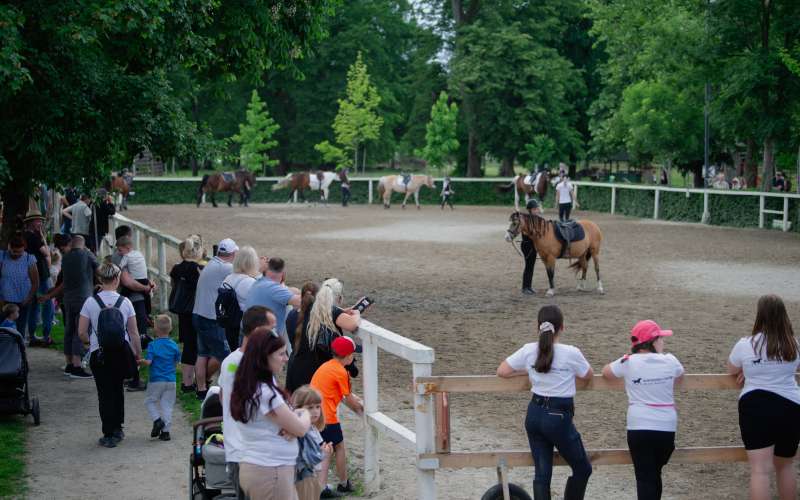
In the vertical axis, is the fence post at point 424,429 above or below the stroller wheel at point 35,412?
above

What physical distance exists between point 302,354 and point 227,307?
90.8 inches

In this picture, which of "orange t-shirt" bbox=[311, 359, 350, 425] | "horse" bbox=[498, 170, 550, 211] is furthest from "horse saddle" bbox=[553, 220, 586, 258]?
"horse" bbox=[498, 170, 550, 211]

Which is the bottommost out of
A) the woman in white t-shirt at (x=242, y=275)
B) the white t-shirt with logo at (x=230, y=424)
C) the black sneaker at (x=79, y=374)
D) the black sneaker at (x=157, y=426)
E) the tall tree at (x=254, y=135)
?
the black sneaker at (x=79, y=374)

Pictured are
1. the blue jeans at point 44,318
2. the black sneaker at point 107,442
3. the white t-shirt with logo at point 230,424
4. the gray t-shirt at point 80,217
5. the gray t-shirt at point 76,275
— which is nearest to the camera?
the white t-shirt with logo at point 230,424

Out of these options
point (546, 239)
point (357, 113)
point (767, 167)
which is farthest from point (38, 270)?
point (357, 113)

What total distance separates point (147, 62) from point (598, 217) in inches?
1213

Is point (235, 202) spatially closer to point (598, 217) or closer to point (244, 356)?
point (598, 217)

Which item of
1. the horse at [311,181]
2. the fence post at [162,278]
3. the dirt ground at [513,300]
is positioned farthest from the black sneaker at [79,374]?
the horse at [311,181]

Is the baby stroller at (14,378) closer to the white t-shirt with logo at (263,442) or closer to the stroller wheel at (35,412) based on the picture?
the stroller wheel at (35,412)

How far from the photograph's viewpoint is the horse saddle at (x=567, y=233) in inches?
759

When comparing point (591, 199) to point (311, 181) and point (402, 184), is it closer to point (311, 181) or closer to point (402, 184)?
point (402, 184)

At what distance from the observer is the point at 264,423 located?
17.6 feet

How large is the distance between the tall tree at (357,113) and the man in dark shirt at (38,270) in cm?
5693

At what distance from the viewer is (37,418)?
9.98 metres
